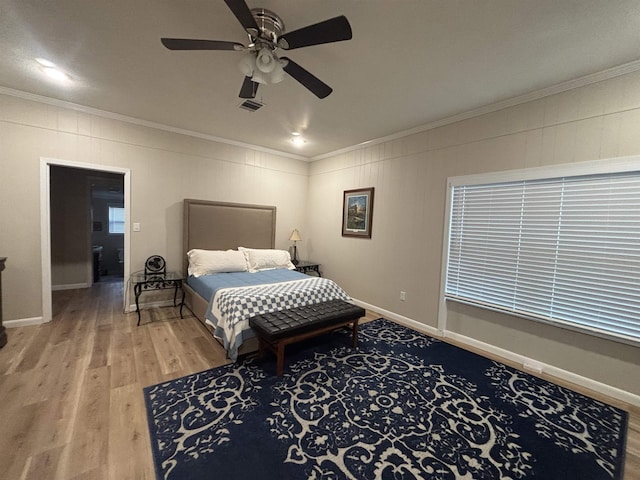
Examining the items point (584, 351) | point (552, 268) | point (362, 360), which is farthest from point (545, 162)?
point (362, 360)

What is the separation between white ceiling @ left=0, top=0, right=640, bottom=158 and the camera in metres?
1.69

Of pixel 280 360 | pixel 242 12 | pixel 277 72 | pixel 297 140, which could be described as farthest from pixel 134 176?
pixel 280 360

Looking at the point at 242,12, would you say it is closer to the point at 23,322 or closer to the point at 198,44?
the point at 198,44

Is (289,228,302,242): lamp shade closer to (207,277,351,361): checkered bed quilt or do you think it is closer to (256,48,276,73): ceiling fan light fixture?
(207,277,351,361): checkered bed quilt

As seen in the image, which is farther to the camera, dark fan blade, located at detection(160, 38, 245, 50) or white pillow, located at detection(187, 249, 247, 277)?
white pillow, located at detection(187, 249, 247, 277)

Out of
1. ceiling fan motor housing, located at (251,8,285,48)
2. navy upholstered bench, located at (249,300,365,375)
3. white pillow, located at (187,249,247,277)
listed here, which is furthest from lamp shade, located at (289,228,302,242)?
ceiling fan motor housing, located at (251,8,285,48)

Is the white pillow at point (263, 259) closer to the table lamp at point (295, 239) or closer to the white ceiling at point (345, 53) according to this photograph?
the table lamp at point (295, 239)

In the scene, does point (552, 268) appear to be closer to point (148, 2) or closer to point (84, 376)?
point (148, 2)

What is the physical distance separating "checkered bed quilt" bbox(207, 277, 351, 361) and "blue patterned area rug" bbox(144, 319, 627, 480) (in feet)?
1.06

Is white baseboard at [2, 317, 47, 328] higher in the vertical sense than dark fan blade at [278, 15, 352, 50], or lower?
lower

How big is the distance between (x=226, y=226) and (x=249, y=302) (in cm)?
216

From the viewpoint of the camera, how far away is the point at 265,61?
1.86 meters

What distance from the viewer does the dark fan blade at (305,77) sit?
1.85 metres

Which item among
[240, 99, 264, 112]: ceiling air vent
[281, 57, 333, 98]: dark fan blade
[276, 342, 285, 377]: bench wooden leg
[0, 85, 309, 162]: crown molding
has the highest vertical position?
[0, 85, 309, 162]: crown molding
